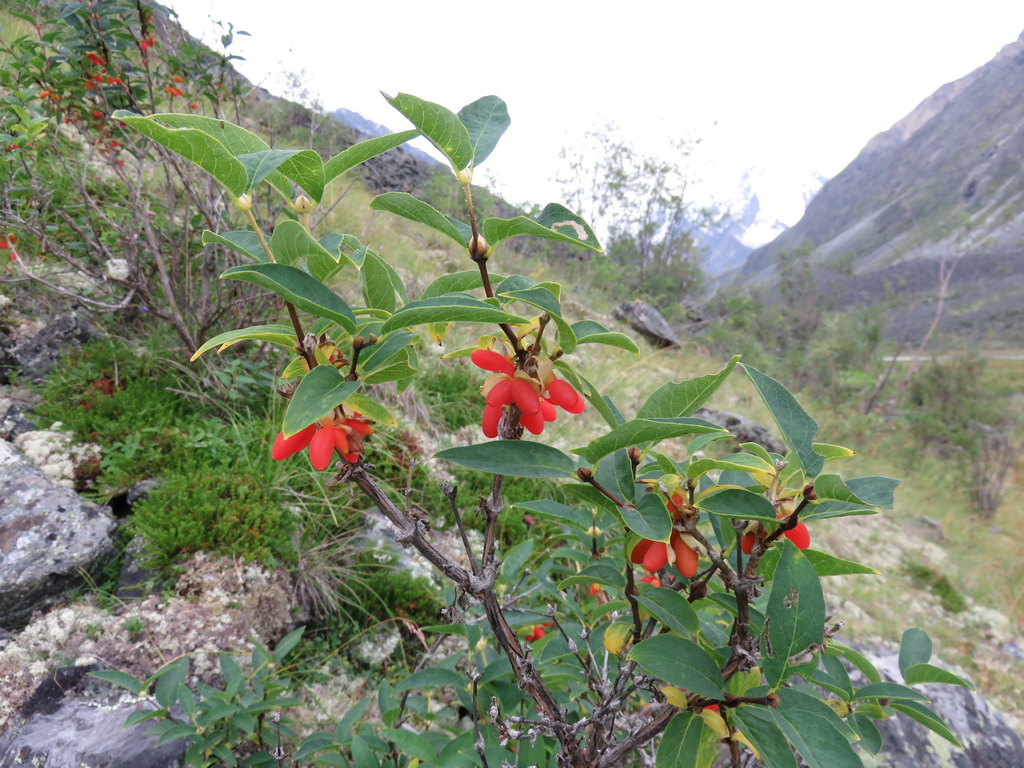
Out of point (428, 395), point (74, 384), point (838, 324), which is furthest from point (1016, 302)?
point (74, 384)

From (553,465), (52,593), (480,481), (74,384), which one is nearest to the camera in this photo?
(553,465)

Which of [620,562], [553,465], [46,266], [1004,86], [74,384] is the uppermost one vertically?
[1004,86]

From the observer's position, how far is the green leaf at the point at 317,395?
433mm

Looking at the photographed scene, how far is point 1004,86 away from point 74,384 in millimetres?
68218

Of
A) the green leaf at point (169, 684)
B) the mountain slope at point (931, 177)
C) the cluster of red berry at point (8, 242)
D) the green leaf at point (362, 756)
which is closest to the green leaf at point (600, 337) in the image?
the green leaf at point (362, 756)

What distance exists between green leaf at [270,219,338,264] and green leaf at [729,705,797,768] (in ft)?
2.18

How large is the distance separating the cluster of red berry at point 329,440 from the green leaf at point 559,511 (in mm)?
306

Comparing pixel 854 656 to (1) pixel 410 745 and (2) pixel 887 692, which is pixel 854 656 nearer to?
(2) pixel 887 692

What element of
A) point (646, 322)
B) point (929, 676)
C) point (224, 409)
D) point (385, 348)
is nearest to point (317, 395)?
point (385, 348)

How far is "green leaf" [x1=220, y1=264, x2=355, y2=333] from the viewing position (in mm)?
405

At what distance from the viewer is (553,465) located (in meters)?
0.50

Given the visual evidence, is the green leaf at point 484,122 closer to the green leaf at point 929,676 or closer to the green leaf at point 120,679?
the green leaf at point 929,676

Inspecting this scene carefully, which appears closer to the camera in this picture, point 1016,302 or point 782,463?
point 782,463

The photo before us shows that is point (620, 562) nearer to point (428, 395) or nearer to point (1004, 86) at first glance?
point (428, 395)
